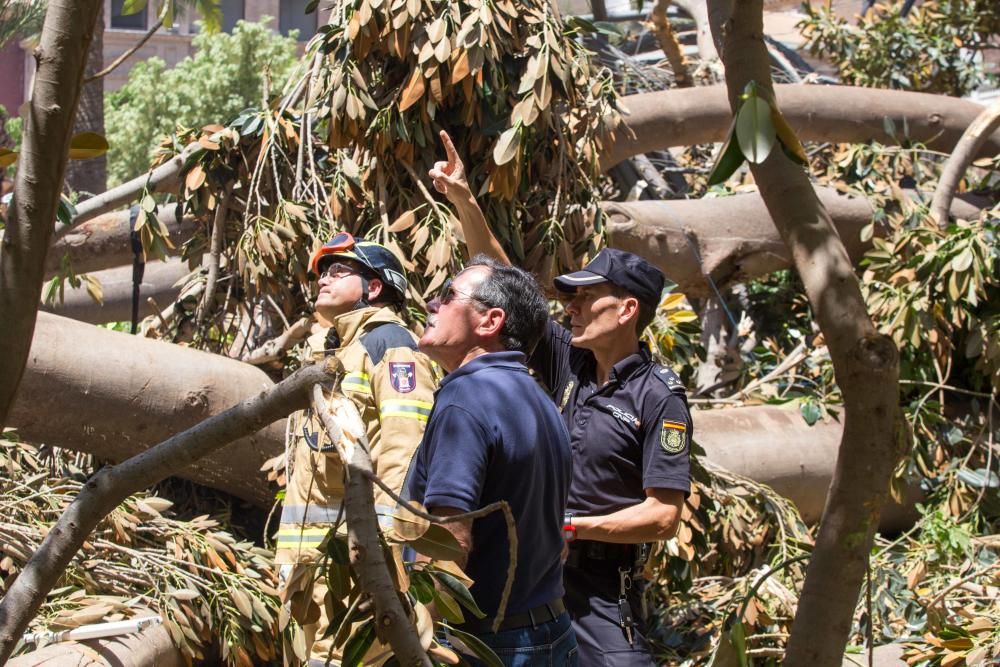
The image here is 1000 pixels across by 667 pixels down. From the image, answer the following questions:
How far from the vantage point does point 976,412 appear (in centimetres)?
638

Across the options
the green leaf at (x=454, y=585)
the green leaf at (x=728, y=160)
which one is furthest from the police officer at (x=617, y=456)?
the green leaf at (x=728, y=160)

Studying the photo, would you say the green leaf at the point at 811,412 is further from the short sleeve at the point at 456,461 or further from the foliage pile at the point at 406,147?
the short sleeve at the point at 456,461

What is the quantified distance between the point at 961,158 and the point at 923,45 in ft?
11.8

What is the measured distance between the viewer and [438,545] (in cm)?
171

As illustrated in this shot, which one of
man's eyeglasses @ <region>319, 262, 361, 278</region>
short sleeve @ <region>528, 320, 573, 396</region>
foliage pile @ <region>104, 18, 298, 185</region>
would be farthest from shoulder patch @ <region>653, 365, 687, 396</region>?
foliage pile @ <region>104, 18, 298, 185</region>

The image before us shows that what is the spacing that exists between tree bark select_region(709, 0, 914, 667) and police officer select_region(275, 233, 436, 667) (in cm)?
172

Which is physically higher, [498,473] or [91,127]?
[498,473]

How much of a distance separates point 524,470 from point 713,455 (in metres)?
3.38

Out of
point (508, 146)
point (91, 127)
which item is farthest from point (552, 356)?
point (91, 127)

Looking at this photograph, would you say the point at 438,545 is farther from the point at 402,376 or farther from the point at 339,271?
the point at 339,271

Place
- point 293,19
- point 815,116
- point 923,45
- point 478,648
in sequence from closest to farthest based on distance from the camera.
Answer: point 478,648 → point 815,116 → point 923,45 → point 293,19

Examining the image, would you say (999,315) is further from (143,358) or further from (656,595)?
(143,358)

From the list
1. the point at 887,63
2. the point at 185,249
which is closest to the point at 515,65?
the point at 185,249

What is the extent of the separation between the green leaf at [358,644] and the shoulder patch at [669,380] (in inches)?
65.6
